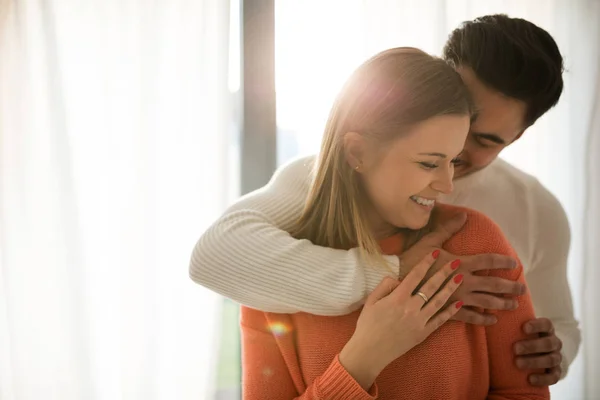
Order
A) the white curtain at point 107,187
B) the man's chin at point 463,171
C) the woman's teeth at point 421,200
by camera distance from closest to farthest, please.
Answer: the woman's teeth at point 421,200, the man's chin at point 463,171, the white curtain at point 107,187

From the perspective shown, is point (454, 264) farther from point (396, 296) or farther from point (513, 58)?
point (513, 58)

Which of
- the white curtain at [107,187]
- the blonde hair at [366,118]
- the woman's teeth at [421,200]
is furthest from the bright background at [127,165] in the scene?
the woman's teeth at [421,200]

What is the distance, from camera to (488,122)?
3.40 ft

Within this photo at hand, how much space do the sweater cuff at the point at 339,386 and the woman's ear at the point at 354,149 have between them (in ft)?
1.16

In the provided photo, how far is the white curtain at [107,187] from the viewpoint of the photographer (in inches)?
57.3

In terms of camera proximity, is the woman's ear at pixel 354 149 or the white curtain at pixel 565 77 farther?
the white curtain at pixel 565 77

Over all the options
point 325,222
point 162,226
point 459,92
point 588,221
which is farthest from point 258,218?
point 588,221

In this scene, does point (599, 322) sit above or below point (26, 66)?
below

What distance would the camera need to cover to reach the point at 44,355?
149 cm

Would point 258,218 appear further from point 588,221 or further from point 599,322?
point 599,322

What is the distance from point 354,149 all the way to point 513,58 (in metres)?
0.36

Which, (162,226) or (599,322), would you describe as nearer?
(162,226)

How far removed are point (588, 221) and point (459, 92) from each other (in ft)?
4.53

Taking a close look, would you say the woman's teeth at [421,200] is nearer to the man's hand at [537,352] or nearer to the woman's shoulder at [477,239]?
the woman's shoulder at [477,239]
